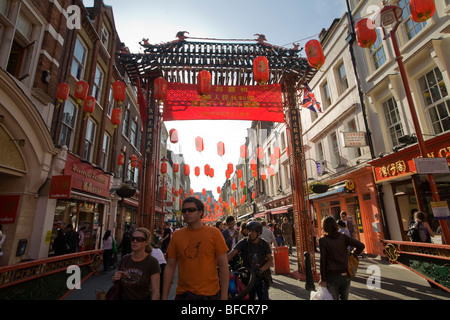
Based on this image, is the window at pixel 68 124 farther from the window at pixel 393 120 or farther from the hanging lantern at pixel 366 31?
the window at pixel 393 120

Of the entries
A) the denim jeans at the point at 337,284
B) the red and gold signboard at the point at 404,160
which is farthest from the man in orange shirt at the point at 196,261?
the red and gold signboard at the point at 404,160

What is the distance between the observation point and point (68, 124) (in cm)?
1073

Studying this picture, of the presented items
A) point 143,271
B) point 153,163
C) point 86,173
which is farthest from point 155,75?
point 143,271

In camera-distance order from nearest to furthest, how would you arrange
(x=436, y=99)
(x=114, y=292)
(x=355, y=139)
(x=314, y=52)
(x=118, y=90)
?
(x=114, y=292)
(x=314, y=52)
(x=118, y=90)
(x=436, y=99)
(x=355, y=139)

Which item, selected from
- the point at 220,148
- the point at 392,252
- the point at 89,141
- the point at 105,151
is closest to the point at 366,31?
the point at 392,252

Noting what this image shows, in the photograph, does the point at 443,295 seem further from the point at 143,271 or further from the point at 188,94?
the point at 188,94

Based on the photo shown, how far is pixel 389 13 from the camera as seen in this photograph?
246 inches

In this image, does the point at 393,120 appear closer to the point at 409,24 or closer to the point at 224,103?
the point at 409,24

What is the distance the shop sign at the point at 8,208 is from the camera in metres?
7.59

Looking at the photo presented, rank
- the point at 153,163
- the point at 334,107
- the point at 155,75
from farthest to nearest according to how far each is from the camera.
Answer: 1. the point at 334,107
2. the point at 155,75
3. the point at 153,163

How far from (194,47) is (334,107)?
9.41 meters

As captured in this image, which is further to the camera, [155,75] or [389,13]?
[155,75]

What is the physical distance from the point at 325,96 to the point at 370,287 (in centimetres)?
1236

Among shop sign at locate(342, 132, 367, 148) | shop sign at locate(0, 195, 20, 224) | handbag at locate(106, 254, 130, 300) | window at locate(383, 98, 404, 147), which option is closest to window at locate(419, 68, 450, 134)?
window at locate(383, 98, 404, 147)
